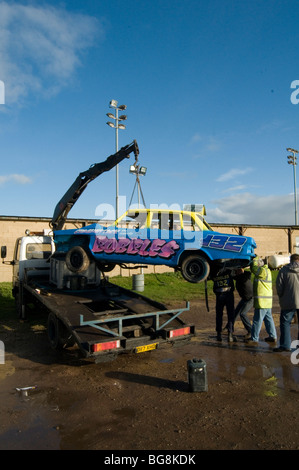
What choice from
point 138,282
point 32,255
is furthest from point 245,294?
point 138,282

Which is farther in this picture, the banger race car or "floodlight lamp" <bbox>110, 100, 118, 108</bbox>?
"floodlight lamp" <bbox>110, 100, 118, 108</bbox>

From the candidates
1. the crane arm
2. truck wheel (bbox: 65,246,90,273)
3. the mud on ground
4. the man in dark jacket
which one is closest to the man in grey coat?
the mud on ground

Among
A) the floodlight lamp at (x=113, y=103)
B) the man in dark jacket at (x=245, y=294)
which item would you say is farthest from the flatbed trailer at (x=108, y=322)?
the floodlight lamp at (x=113, y=103)

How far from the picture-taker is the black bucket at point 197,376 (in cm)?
480

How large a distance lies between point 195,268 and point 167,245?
2.68ft

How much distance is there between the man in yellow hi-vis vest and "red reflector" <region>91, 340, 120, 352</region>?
10.7 feet

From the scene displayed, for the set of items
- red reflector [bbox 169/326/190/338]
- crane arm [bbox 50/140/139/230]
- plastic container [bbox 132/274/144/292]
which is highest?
crane arm [bbox 50/140/139/230]

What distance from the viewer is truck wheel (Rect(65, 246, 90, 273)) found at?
794cm

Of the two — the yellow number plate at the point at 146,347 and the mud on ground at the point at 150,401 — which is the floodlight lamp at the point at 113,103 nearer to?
the mud on ground at the point at 150,401

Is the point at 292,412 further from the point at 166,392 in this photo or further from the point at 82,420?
the point at 82,420

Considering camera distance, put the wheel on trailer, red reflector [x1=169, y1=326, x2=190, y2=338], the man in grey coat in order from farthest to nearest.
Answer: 1. the man in grey coat
2. the wheel on trailer
3. red reflector [x1=169, y1=326, x2=190, y2=338]

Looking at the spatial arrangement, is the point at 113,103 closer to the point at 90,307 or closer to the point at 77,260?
the point at 77,260

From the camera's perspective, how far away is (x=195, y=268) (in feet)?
24.2

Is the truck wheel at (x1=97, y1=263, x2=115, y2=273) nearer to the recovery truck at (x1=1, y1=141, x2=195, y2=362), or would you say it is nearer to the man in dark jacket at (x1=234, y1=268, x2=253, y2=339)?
the recovery truck at (x1=1, y1=141, x2=195, y2=362)
